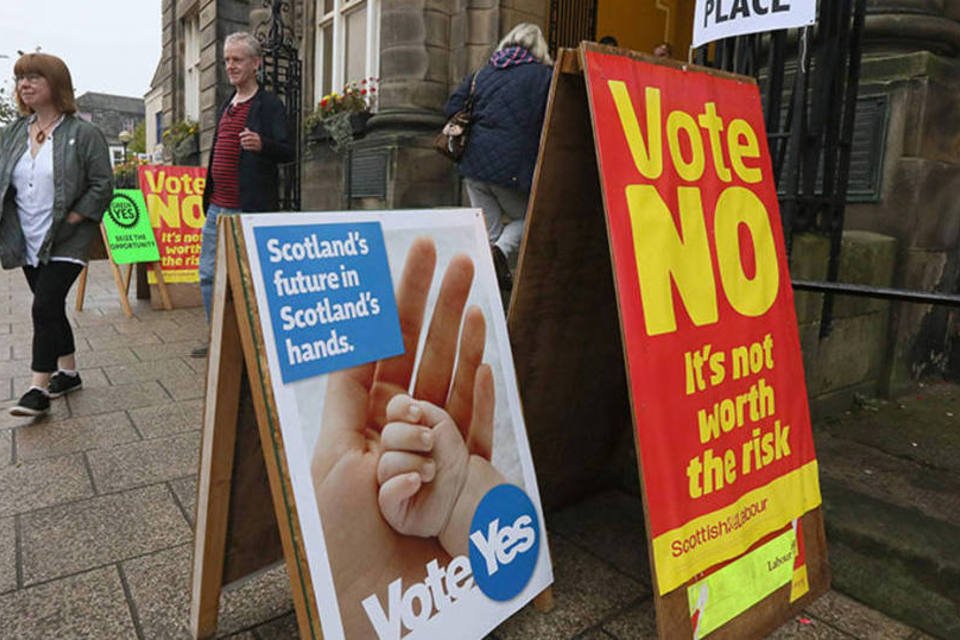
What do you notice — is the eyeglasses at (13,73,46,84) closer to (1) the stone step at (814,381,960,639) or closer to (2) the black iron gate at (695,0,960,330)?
(2) the black iron gate at (695,0,960,330)

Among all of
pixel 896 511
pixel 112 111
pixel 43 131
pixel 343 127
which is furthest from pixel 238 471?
pixel 112 111

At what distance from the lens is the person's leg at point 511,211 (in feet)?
14.0

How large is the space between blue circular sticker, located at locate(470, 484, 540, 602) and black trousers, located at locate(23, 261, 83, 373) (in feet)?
10.0

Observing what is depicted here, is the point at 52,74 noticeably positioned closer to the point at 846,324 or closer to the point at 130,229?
the point at 130,229

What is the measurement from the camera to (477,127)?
4.18m

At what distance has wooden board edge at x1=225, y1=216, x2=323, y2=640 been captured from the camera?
150 centimetres

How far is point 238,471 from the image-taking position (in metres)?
1.86

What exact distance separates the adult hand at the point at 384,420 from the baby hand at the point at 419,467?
3 cm

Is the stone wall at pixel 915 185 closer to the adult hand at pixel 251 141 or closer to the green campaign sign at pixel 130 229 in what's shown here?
the adult hand at pixel 251 141

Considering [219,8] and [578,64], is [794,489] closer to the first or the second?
[578,64]

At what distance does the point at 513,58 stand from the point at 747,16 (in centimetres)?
148

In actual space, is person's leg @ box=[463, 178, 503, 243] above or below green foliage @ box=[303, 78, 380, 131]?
below

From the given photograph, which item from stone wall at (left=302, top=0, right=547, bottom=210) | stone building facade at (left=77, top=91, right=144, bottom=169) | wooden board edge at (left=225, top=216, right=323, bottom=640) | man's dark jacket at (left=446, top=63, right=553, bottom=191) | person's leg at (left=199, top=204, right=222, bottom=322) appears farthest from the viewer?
stone building facade at (left=77, top=91, right=144, bottom=169)

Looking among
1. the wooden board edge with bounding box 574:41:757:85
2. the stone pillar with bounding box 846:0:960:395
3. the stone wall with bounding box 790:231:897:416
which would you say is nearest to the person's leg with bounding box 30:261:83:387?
the wooden board edge with bounding box 574:41:757:85
